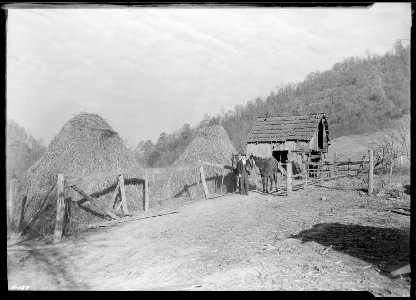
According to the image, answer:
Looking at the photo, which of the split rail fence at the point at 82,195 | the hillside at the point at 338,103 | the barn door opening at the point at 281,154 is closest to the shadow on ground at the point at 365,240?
the split rail fence at the point at 82,195

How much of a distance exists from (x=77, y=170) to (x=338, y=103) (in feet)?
206

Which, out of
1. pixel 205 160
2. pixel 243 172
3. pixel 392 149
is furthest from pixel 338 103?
pixel 243 172

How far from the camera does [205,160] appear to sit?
19.0 meters

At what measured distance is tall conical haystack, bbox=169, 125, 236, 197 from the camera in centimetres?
1759

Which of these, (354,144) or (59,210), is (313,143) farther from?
(354,144)

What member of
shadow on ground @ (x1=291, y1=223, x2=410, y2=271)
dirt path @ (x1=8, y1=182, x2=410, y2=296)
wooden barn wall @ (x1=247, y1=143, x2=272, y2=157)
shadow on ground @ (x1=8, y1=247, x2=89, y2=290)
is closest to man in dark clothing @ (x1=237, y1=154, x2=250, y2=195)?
dirt path @ (x1=8, y1=182, x2=410, y2=296)

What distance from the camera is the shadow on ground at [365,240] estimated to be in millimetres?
6129

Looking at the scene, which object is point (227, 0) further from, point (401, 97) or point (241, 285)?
point (401, 97)

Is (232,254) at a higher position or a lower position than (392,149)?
lower

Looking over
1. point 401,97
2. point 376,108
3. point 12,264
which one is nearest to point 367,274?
point 12,264

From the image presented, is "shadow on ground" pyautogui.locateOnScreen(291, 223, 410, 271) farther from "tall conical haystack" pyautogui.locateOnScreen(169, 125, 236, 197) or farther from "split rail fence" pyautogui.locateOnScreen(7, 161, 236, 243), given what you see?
"tall conical haystack" pyautogui.locateOnScreen(169, 125, 236, 197)

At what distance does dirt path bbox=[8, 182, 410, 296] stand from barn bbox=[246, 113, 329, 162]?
1353cm

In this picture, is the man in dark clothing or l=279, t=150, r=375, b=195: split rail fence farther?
the man in dark clothing

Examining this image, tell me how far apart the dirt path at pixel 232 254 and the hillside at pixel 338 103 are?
22884 mm
